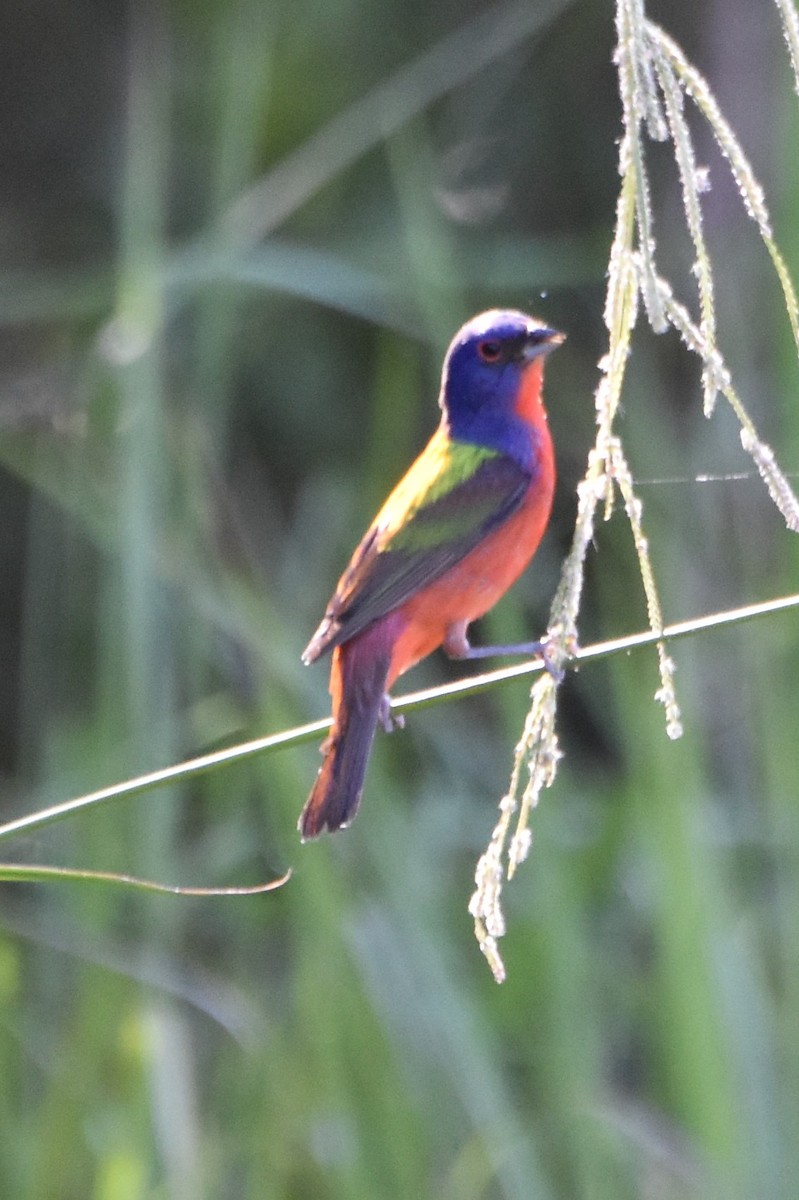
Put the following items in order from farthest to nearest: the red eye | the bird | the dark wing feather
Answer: the red eye, the dark wing feather, the bird

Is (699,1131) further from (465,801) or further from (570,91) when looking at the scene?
(570,91)

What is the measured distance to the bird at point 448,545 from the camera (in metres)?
2.55

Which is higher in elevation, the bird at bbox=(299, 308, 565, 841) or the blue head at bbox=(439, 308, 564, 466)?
the blue head at bbox=(439, 308, 564, 466)

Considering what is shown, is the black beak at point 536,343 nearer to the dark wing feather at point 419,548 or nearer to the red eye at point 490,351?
the red eye at point 490,351

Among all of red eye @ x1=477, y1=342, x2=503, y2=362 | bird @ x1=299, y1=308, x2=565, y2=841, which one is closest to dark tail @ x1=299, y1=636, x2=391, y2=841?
bird @ x1=299, y1=308, x2=565, y2=841

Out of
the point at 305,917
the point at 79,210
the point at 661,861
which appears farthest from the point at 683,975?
the point at 79,210

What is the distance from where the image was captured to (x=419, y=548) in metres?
2.89

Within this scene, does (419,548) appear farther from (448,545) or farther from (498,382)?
(498,382)

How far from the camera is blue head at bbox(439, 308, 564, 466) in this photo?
3.26m

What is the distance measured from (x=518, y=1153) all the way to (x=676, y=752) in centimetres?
69

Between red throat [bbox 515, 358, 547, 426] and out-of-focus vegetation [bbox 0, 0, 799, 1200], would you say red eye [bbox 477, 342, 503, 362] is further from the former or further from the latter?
out-of-focus vegetation [bbox 0, 0, 799, 1200]

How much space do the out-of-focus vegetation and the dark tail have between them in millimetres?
364

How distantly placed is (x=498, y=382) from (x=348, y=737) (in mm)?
1061

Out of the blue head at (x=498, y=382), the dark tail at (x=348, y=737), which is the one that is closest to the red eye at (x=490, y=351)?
the blue head at (x=498, y=382)
